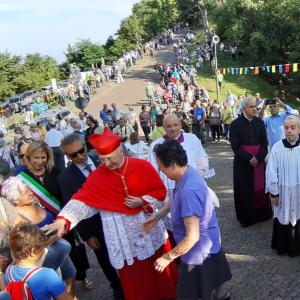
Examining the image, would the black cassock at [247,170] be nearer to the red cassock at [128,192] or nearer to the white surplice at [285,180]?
the white surplice at [285,180]

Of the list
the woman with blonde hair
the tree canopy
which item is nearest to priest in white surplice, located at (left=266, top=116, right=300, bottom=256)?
the woman with blonde hair

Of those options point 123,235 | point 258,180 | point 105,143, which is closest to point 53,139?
point 258,180

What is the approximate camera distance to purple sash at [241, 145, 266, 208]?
625cm

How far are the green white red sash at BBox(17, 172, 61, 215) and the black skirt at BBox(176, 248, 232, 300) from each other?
64.2 inches

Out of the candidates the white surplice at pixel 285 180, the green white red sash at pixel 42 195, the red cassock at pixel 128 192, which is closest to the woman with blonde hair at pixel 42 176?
the green white red sash at pixel 42 195

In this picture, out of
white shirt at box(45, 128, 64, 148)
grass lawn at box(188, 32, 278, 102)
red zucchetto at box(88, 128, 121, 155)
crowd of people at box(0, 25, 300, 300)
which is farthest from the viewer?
grass lawn at box(188, 32, 278, 102)

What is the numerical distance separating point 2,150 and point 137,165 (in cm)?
638

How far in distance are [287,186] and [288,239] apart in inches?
28.2

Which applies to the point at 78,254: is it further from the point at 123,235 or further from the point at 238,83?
the point at 238,83

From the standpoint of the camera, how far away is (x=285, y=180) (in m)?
5.10

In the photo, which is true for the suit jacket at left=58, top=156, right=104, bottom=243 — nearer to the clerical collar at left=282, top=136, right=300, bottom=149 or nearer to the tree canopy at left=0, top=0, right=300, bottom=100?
the clerical collar at left=282, top=136, right=300, bottom=149

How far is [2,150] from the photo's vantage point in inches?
373

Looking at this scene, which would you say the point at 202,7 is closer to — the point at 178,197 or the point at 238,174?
the point at 238,174

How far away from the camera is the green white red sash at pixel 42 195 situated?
432cm
